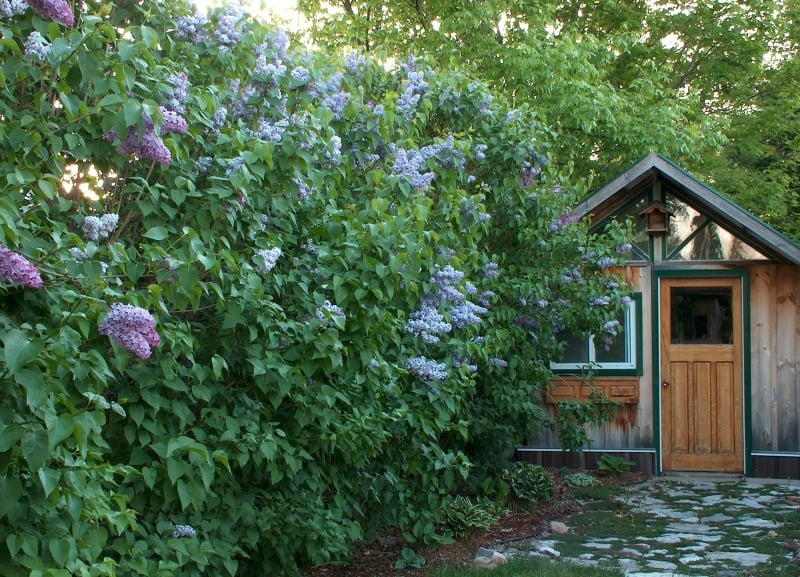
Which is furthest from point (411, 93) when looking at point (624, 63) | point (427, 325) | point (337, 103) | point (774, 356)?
point (624, 63)

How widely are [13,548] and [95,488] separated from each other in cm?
37

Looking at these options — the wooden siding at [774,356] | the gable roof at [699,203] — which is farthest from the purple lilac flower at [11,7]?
the wooden siding at [774,356]

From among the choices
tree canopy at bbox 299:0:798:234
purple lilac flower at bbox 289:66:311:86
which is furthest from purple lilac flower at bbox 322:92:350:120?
tree canopy at bbox 299:0:798:234

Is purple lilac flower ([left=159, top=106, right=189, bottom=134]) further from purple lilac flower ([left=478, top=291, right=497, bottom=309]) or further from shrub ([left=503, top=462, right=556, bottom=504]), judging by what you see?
shrub ([left=503, top=462, right=556, bottom=504])

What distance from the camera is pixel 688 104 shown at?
1644cm

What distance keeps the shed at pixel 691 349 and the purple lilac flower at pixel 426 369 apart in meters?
5.41

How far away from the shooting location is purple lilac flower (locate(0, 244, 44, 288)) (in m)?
2.86

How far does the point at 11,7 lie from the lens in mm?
3494

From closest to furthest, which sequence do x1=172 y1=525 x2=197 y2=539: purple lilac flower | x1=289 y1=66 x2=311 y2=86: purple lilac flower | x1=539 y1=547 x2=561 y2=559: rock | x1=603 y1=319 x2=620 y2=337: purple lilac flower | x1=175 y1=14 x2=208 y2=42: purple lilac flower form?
x1=172 y1=525 x2=197 y2=539: purple lilac flower < x1=175 y1=14 x2=208 y2=42: purple lilac flower < x1=289 y1=66 x2=311 y2=86: purple lilac flower < x1=539 y1=547 x2=561 y2=559: rock < x1=603 y1=319 x2=620 y2=337: purple lilac flower

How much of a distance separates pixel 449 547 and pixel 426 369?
7.08 feet

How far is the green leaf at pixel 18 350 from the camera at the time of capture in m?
2.67

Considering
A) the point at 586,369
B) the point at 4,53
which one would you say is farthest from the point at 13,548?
the point at 586,369

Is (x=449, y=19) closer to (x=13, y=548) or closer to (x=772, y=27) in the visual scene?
(x=772, y=27)

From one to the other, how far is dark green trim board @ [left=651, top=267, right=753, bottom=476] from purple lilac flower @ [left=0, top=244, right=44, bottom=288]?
9493mm
